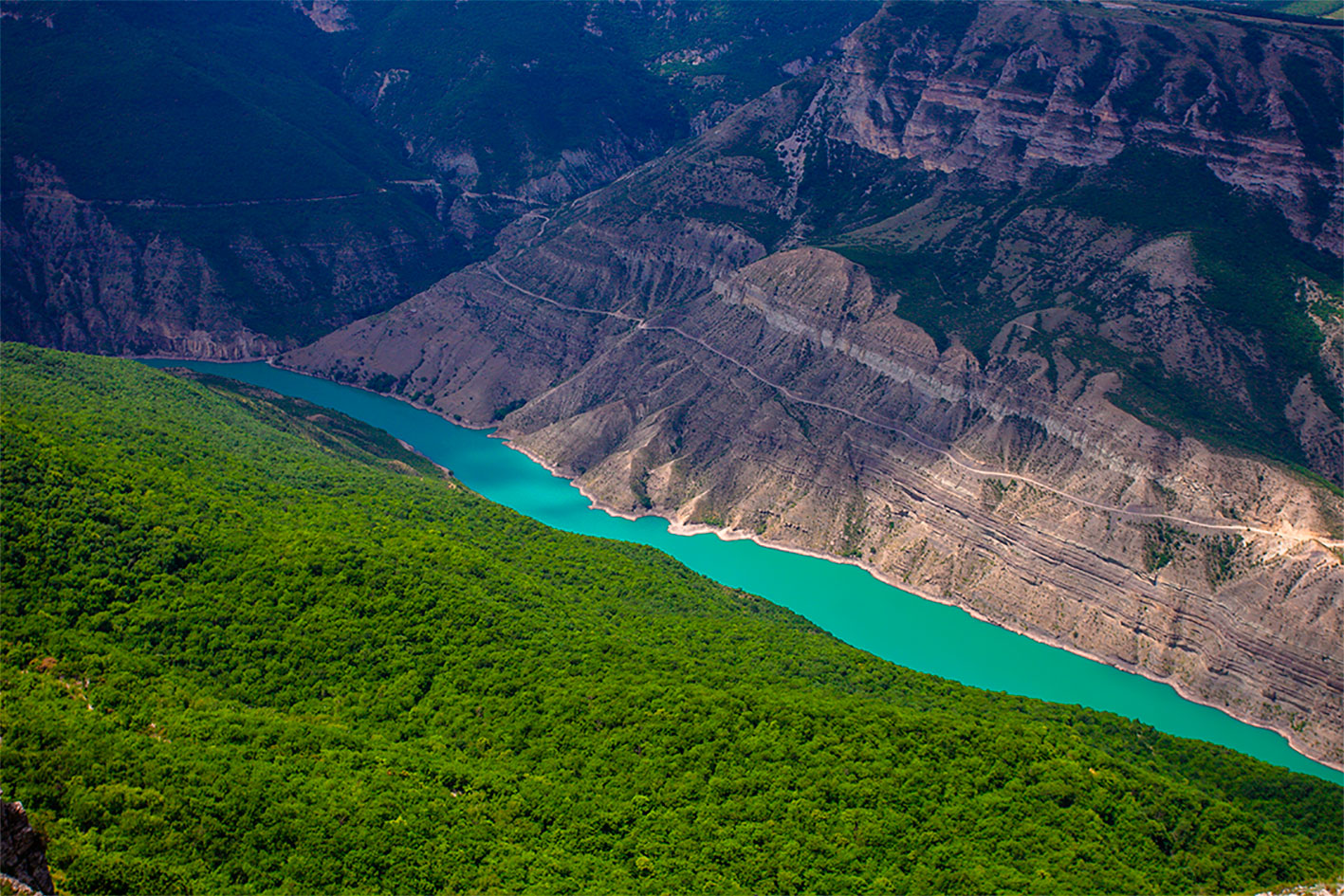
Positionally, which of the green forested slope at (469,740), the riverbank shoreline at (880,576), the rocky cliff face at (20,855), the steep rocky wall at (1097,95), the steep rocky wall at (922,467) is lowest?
the riverbank shoreline at (880,576)

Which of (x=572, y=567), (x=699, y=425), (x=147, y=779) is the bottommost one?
(x=699, y=425)

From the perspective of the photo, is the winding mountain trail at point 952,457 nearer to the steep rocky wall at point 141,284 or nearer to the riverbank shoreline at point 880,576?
the riverbank shoreline at point 880,576

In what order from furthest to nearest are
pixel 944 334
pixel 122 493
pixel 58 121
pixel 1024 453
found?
1. pixel 58 121
2. pixel 944 334
3. pixel 1024 453
4. pixel 122 493

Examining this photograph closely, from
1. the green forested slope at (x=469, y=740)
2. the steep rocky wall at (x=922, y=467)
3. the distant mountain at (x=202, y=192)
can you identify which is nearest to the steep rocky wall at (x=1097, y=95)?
the steep rocky wall at (x=922, y=467)

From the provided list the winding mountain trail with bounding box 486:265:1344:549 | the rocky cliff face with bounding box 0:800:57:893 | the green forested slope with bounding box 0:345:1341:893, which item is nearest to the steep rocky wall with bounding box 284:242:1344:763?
the winding mountain trail with bounding box 486:265:1344:549

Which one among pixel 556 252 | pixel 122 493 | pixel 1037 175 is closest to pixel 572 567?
pixel 122 493

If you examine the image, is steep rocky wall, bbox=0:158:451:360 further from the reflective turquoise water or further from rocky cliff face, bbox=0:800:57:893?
rocky cliff face, bbox=0:800:57:893

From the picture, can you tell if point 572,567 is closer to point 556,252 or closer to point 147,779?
point 147,779
